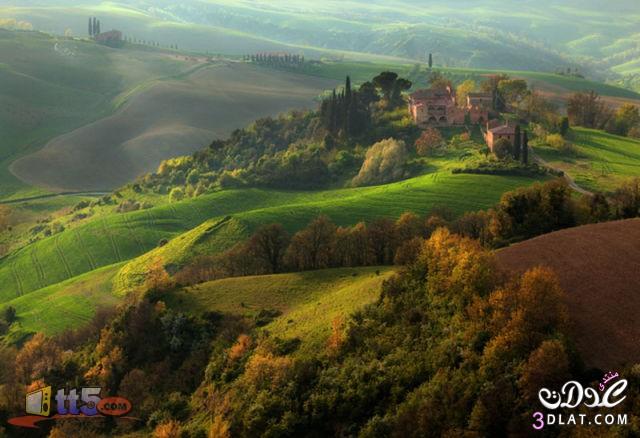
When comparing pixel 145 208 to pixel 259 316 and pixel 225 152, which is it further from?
pixel 259 316

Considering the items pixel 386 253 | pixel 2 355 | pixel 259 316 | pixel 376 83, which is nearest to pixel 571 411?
pixel 259 316

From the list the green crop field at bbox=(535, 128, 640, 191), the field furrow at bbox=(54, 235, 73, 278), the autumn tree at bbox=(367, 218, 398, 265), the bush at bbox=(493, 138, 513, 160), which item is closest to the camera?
the autumn tree at bbox=(367, 218, 398, 265)

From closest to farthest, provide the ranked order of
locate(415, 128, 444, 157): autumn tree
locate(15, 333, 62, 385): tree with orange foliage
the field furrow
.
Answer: locate(15, 333, 62, 385): tree with orange foliage
the field furrow
locate(415, 128, 444, 157): autumn tree

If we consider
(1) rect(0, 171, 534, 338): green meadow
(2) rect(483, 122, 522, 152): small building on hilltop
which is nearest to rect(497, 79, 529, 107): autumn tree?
(2) rect(483, 122, 522, 152): small building on hilltop

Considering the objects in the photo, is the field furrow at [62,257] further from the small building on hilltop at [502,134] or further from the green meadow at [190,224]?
the small building on hilltop at [502,134]

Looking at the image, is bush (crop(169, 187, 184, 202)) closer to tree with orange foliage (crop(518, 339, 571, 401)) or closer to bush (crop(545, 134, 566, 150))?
bush (crop(545, 134, 566, 150))
